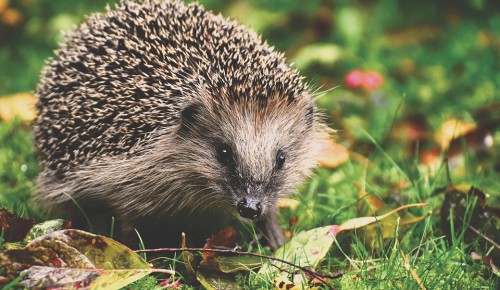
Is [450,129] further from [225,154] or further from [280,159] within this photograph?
[225,154]

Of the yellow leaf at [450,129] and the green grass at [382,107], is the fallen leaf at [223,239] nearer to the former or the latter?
the green grass at [382,107]

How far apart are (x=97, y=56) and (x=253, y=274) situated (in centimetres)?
134

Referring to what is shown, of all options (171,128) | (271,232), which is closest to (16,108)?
(171,128)

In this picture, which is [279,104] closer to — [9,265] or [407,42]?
[9,265]

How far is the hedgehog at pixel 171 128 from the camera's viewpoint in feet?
9.36

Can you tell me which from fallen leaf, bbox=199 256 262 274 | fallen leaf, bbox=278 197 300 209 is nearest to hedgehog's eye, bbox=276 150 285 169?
fallen leaf, bbox=278 197 300 209

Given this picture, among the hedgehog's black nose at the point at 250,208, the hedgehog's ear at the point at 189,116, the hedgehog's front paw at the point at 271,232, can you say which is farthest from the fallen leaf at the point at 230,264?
the hedgehog's ear at the point at 189,116

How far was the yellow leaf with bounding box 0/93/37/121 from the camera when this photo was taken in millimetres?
4207

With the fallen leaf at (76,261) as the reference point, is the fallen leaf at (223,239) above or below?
below

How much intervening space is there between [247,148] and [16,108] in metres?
2.19

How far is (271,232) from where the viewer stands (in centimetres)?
303

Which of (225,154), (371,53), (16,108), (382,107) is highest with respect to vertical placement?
(371,53)

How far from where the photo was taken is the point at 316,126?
328 cm

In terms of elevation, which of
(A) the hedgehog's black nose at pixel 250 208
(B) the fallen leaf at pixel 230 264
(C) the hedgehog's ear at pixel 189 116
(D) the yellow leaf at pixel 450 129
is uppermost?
(C) the hedgehog's ear at pixel 189 116
